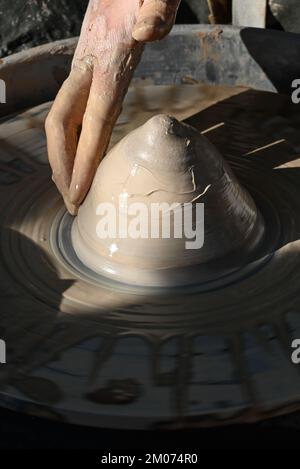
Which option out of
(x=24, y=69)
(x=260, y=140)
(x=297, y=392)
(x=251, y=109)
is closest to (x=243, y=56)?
(x=251, y=109)

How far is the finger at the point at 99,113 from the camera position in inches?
70.1

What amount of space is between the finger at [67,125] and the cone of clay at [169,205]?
0.12m

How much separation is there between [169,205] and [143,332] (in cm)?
29

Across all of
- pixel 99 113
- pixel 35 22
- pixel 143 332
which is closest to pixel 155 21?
pixel 99 113

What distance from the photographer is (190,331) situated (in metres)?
1.53

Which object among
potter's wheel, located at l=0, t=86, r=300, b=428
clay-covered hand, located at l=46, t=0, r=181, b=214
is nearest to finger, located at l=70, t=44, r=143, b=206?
clay-covered hand, located at l=46, t=0, r=181, b=214

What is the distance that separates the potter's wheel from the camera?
1.38 m

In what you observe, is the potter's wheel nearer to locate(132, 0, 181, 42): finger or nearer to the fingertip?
the fingertip

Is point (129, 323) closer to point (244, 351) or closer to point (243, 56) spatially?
point (244, 351)

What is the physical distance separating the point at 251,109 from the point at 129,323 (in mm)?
1012

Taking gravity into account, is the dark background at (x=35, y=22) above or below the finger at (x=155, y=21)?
above

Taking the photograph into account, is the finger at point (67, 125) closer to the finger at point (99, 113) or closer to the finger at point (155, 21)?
the finger at point (99, 113)

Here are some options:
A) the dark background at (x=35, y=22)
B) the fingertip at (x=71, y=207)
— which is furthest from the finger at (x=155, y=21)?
the dark background at (x=35, y=22)

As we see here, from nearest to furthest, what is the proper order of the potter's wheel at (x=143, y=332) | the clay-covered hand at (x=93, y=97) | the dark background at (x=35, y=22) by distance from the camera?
the potter's wheel at (x=143, y=332)
the clay-covered hand at (x=93, y=97)
the dark background at (x=35, y=22)
